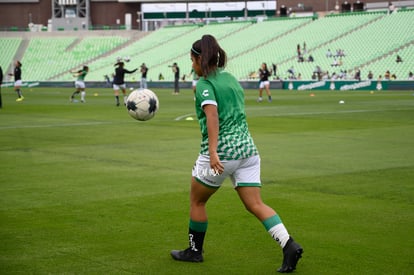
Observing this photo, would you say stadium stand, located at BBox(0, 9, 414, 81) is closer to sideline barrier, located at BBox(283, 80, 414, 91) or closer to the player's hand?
sideline barrier, located at BBox(283, 80, 414, 91)

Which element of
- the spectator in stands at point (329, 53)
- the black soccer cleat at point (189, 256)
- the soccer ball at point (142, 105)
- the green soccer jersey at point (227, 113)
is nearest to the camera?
the green soccer jersey at point (227, 113)

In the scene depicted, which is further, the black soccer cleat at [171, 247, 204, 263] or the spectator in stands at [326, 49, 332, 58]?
the spectator in stands at [326, 49, 332, 58]

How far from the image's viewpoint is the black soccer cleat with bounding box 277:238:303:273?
23.9ft

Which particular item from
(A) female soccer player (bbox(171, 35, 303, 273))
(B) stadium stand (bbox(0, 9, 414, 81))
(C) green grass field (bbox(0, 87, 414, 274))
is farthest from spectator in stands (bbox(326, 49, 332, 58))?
(A) female soccer player (bbox(171, 35, 303, 273))

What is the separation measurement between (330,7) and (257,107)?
69471mm

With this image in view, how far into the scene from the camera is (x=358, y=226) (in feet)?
30.9

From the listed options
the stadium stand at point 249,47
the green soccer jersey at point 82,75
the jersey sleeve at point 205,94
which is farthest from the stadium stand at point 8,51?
the jersey sleeve at point 205,94

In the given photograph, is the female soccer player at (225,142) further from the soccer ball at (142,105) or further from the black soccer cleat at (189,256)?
the soccer ball at (142,105)

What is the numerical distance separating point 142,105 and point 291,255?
357cm

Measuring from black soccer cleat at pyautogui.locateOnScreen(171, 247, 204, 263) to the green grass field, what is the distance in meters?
0.12

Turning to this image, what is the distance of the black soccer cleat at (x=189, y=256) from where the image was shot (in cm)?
784

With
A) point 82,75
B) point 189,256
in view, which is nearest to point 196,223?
point 189,256

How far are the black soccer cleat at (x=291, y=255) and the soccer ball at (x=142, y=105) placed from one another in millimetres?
3319

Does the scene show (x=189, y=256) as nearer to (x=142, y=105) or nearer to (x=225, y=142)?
(x=225, y=142)
